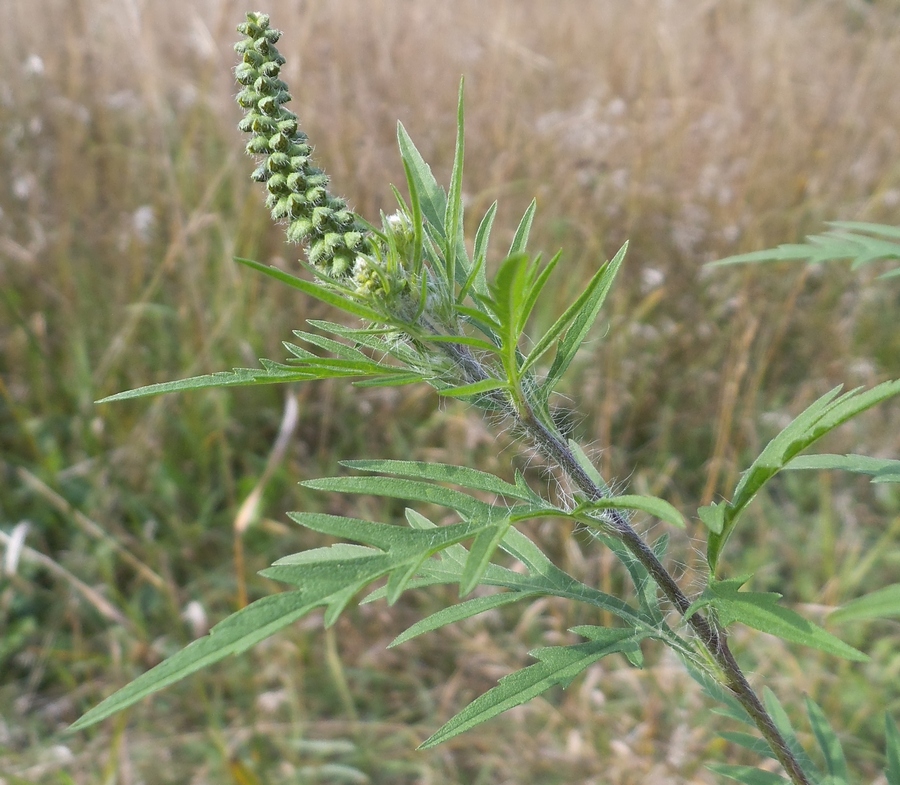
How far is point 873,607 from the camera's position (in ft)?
2.12

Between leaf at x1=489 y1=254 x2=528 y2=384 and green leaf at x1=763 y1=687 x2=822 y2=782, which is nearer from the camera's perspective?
leaf at x1=489 y1=254 x2=528 y2=384

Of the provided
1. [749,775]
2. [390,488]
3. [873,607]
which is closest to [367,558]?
[390,488]

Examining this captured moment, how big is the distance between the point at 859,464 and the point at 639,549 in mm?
268

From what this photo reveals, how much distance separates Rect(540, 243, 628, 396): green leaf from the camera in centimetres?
79

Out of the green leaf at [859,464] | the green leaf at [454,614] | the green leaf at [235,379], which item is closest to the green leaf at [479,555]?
the green leaf at [454,614]

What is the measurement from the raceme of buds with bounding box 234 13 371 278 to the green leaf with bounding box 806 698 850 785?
0.91 metres

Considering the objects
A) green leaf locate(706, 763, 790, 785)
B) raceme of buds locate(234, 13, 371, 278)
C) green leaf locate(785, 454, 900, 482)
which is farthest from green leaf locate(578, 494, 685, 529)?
green leaf locate(706, 763, 790, 785)

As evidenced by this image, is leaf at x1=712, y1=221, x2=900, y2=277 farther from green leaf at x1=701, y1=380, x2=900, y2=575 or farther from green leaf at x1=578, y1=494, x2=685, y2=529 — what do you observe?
green leaf at x1=578, y1=494, x2=685, y2=529

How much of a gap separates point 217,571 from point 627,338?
1850 mm

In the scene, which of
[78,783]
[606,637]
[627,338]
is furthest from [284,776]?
[627,338]

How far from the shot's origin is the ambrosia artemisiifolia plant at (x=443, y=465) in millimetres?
657

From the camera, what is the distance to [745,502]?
769 mm

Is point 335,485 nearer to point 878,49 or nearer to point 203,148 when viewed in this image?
point 203,148

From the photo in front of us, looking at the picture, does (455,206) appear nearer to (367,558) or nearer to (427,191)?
(427,191)
